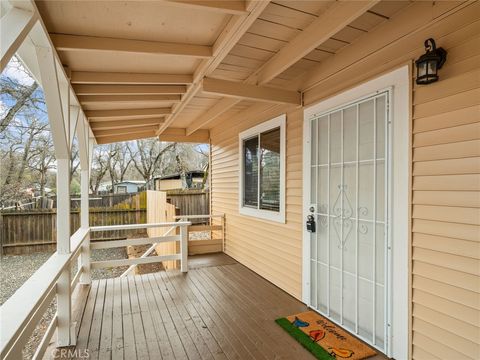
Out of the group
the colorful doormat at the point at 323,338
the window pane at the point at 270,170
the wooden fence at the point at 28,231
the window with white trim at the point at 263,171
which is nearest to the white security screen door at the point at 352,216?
the colorful doormat at the point at 323,338

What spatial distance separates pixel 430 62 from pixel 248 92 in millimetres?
1618

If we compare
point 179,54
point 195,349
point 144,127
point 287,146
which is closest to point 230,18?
point 179,54

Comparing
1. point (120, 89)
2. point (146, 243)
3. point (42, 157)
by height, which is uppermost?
point (120, 89)

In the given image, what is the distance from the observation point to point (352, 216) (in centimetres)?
264

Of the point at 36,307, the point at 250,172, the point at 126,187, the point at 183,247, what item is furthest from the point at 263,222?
the point at 126,187

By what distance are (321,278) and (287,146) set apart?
5.35ft

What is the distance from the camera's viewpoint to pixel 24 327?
4.74 ft

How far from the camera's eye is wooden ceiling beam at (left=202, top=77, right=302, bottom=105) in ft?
9.04

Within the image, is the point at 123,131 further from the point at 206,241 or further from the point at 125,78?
the point at 125,78

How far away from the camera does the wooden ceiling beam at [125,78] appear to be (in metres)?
2.63

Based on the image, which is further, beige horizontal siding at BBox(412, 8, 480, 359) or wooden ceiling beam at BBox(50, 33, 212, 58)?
wooden ceiling beam at BBox(50, 33, 212, 58)

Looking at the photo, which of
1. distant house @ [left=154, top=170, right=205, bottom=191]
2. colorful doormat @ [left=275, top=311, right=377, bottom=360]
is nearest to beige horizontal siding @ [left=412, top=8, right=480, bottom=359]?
colorful doormat @ [left=275, top=311, right=377, bottom=360]

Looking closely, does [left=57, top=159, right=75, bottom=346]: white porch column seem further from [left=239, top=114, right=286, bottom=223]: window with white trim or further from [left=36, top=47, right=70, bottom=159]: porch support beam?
[left=239, top=114, right=286, bottom=223]: window with white trim

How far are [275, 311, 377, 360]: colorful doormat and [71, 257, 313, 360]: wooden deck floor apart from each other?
0.32 feet
